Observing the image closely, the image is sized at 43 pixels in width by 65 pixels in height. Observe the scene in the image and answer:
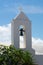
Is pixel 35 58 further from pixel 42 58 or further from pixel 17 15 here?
pixel 17 15

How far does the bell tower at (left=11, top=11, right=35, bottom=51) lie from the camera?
22.0 meters

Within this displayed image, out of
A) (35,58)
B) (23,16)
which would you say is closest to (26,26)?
(23,16)

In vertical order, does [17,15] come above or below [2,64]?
above

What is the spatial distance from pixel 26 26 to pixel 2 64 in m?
3.23

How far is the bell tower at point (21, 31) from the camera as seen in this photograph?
22.0 meters

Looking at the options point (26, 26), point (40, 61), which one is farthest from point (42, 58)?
point (26, 26)

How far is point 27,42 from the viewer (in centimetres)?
2228

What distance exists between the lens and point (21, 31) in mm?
22203

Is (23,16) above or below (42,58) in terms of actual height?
above

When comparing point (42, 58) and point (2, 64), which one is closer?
point (2, 64)

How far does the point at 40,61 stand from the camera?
72.9ft

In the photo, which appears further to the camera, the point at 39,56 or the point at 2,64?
the point at 39,56

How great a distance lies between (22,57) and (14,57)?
17.6 inches

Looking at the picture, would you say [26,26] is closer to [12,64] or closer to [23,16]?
[23,16]
